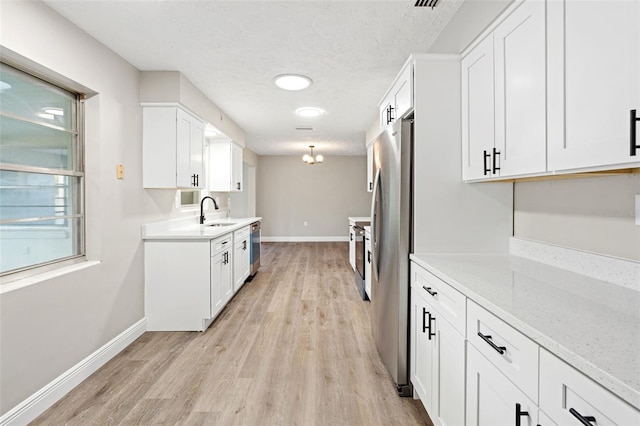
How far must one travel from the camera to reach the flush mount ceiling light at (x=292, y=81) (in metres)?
3.31

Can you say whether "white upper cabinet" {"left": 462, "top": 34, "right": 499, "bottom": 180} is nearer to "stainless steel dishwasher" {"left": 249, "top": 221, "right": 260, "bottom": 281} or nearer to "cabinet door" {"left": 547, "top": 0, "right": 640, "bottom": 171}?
"cabinet door" {"left": 547, "top": 0, "right": 640, "bottom": 171}

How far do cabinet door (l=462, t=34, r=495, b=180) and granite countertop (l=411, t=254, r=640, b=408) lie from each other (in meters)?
0.57

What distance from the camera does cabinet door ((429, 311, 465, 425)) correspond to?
136cm

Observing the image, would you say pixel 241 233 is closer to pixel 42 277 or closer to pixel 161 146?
pixel 161 146

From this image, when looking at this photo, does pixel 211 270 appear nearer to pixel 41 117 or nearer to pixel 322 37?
pixel 41 117

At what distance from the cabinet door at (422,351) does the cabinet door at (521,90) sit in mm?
871

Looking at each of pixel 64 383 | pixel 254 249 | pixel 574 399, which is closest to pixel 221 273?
pixel 64 383

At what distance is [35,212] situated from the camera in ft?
6.90

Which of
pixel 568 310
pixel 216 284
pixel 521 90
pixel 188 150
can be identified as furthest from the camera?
pixel 188 150

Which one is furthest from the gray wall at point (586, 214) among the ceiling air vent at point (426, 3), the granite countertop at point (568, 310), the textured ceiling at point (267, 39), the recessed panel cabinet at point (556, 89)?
the textured ceiling at point (267, 39)

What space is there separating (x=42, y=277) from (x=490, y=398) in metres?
2.55

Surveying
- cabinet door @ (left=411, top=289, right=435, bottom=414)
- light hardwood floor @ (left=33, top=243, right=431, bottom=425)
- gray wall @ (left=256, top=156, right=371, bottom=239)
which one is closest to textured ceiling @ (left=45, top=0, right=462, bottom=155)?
cabinet door @ (left=411, top=289, right=435, bottom=414)

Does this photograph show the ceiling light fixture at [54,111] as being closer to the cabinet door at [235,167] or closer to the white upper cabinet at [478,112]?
the white upper cabinet at [478,112]

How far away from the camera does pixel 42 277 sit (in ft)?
6.68
